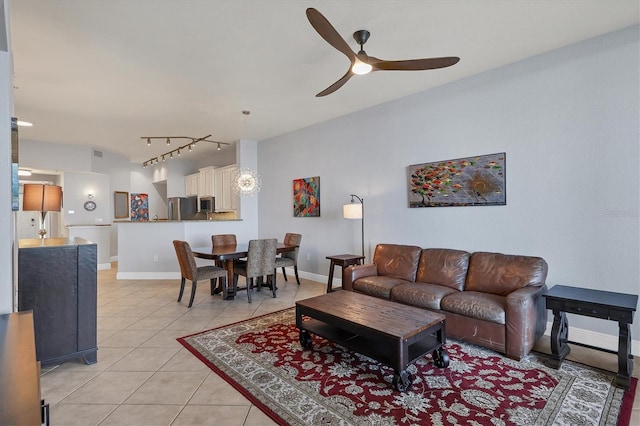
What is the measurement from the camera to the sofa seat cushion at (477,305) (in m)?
2.74

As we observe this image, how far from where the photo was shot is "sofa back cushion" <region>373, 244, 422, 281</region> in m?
3.90

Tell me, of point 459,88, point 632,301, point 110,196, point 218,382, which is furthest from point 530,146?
point 110,196

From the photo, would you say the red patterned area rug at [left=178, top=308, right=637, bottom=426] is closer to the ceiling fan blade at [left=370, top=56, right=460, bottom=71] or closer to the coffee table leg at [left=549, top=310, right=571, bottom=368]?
the coffee table leg at [left=549, top=310, right=571, bottom=368]

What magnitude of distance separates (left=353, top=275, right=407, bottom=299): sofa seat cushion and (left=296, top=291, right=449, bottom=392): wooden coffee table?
562 mm

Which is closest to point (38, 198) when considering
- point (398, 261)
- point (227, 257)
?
point (227, 257)

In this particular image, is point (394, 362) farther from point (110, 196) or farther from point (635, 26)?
point (110, 196)

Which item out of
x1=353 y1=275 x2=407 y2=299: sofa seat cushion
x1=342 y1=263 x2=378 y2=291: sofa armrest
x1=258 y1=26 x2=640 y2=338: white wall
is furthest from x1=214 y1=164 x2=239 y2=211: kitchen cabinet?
x1=353 y1=275 x2=407 y2=299: sofa seat cushion

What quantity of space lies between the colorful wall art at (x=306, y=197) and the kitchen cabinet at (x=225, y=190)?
1.57 meters

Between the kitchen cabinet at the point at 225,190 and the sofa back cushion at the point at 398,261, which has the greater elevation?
the kitchen cabinet at the point at 225,190

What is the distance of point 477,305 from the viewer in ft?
9.35

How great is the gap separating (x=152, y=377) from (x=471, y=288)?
3038 mm

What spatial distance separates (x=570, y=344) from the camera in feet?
9.80

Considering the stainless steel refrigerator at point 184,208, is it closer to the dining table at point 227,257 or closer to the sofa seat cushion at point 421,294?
the dining table at point 227,257

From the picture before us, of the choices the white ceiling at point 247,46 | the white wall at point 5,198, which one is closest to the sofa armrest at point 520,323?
the white ceiling at point 247,46
